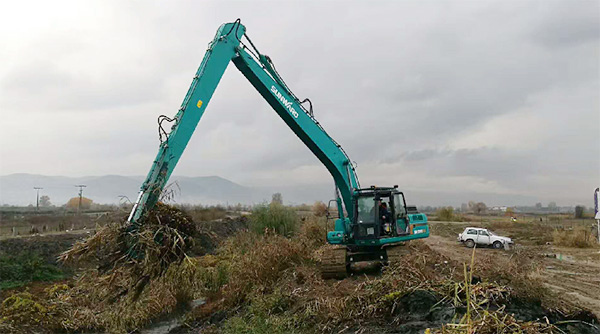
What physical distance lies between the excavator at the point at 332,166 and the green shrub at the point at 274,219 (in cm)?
1018

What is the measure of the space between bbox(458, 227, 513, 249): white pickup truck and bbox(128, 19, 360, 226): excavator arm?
573 inches

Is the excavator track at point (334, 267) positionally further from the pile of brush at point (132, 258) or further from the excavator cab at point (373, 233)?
the pile of brush at point (132, 258)

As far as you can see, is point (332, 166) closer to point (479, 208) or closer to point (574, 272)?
point (574, 272)

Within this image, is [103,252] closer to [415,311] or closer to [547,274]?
[415,311]

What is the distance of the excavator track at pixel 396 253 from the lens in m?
10.8

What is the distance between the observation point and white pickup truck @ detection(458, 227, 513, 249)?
23.5 meters

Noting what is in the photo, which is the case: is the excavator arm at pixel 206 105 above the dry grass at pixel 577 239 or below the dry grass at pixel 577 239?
above

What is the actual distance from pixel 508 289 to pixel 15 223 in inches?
1390

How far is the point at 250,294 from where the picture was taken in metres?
10.3

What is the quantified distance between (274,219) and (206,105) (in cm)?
1381

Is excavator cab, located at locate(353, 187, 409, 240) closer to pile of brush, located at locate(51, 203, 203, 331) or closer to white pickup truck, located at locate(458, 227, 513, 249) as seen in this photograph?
pile of brush, located at locate(51, 203, 203, 331)

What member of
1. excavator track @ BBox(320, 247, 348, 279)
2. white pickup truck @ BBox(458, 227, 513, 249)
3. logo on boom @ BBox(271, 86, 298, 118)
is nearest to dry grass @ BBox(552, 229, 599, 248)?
white pickup truck @ BBox(458, 227, 513, 249)

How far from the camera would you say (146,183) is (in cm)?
819

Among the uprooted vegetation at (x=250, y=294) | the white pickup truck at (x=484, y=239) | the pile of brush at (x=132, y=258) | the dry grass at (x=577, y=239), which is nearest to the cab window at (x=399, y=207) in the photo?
the uprooted vegetation at (x=250, y=294)
